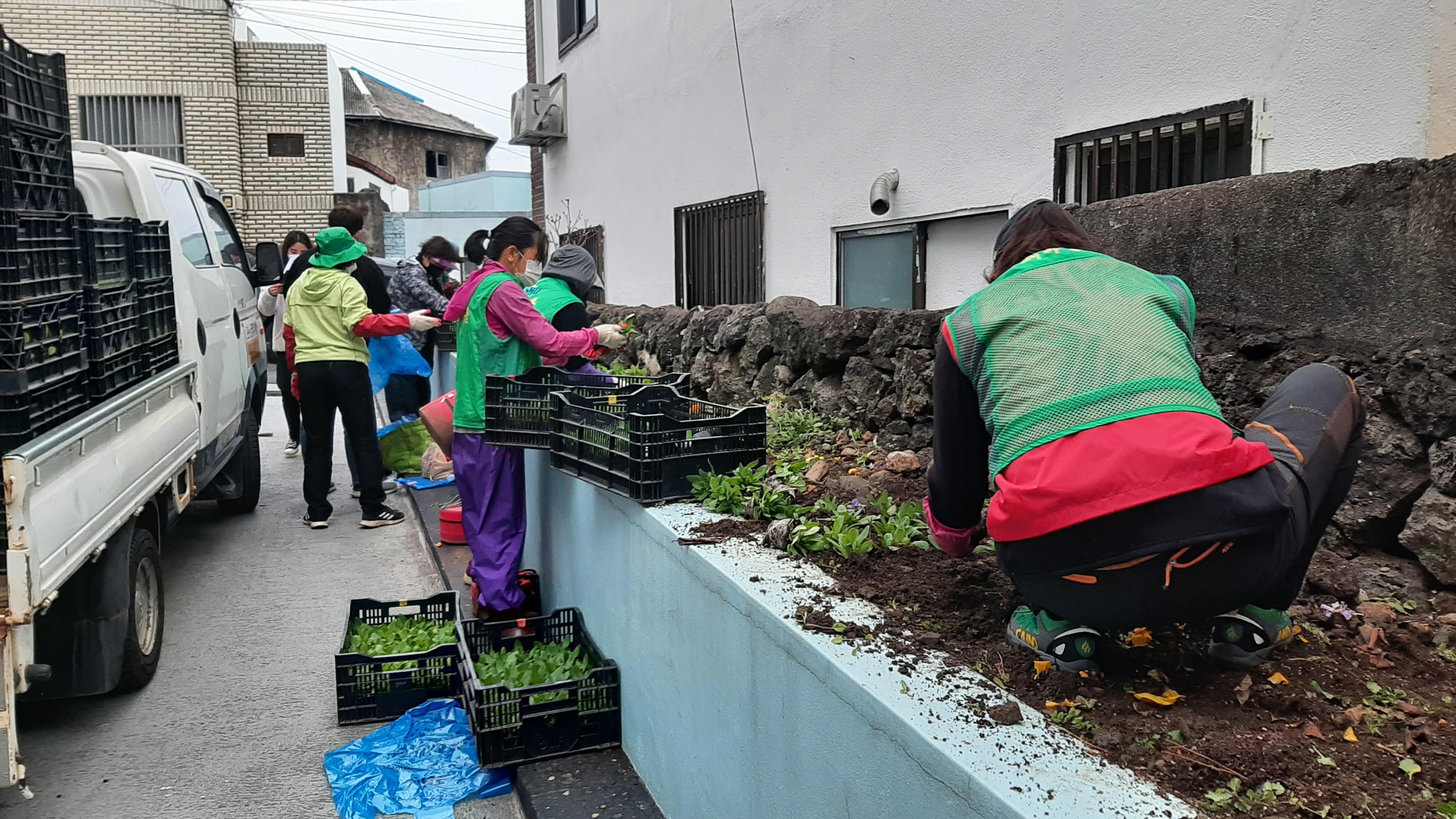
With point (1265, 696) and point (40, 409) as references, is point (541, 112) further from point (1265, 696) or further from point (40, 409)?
point (1265, 696)

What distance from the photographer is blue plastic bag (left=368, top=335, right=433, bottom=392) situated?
851 centimetres

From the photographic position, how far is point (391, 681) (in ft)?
14.2

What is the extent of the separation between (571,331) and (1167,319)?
133 inches

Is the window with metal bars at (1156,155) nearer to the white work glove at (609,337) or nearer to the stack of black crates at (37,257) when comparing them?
the white work glove at (609,337)

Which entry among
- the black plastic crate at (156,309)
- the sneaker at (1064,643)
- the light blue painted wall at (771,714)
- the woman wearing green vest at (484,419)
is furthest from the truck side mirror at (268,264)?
the sneaker at (1064,643)

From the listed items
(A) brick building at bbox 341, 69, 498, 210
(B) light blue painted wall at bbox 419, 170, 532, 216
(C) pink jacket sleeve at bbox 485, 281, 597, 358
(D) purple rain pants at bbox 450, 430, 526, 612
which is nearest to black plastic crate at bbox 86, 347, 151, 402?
(D) purple rain pants at bbox 450, 430, 526, 612

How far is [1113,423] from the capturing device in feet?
6.66

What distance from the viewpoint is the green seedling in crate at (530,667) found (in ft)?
13.4

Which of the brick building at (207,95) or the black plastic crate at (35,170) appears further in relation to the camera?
the brick building at (207,95)

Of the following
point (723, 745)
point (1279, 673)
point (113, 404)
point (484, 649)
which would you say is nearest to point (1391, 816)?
point (1279, 673)

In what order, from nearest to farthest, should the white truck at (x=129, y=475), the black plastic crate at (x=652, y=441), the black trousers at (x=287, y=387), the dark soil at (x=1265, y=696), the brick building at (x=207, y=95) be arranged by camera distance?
the dark soil at (x=1265, y=696), the white truck at (x=129, y=475), the black plastic crate at (x=652, y=441), the black trousers at (x=287, y=387), the brick building at (x=207, y=95)

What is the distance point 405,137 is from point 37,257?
39.8 meters

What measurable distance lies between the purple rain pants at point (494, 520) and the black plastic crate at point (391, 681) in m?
0.56

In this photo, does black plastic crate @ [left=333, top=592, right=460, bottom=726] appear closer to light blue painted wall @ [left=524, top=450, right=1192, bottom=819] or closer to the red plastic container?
light blue painted wall @ [left=524, top=450, right=1192, bottom=819]
